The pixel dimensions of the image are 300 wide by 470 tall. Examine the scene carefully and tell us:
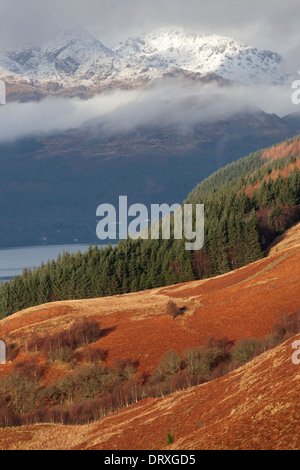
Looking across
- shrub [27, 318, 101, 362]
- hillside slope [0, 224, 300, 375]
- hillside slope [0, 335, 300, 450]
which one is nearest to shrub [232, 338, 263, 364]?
hillside slope [0, 224, 300, 375]

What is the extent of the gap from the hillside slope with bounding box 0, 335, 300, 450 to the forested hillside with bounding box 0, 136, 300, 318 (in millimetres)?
70537

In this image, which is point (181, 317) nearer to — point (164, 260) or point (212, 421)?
point (212, 421)

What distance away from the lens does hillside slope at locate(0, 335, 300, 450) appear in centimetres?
1931

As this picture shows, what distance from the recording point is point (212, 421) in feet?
75.0

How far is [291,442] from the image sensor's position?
1780 centimetres

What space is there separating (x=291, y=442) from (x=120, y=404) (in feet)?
66.3

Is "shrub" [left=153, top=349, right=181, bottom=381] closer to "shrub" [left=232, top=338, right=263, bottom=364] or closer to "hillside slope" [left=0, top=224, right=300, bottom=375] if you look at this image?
"hillside slope" [left=0, top=224, right=300, bottom=375]

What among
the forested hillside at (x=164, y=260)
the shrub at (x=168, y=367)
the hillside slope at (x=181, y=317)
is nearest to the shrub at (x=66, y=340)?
the hillside slope at (x=181, y=317)

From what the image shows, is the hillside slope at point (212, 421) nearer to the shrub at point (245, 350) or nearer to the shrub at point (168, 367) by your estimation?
the shrub at point (245, 350)

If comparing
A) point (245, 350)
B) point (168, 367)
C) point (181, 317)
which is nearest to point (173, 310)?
point (181, 317)

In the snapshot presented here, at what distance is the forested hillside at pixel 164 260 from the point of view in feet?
332

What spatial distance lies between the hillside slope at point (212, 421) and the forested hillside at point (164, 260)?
2777 inches
